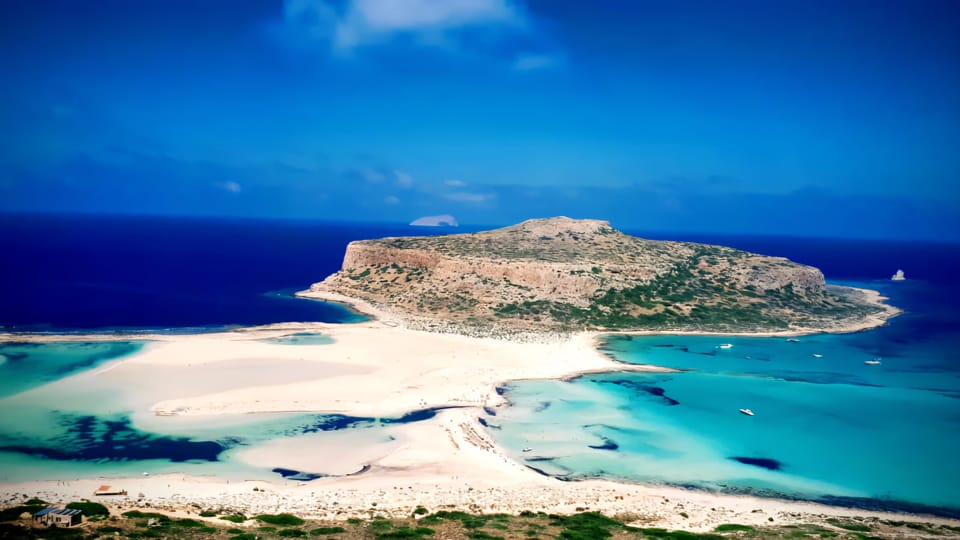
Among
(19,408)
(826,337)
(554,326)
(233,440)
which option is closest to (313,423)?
(233,440)

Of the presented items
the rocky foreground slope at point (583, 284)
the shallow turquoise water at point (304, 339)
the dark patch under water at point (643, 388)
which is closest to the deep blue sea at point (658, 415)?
the dark patch under water at point (643, 388)

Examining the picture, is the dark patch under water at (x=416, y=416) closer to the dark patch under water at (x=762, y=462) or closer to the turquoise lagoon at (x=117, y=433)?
the turquoise lagoon at (x=117, y=433)

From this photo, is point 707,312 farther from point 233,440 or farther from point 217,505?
point 217,505

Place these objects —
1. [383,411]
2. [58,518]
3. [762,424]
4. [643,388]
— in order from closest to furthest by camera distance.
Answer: [58,518] < [383,411] < [762,424] < [643,388]

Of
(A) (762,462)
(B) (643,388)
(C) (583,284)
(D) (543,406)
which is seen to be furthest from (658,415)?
(C) (583,284)

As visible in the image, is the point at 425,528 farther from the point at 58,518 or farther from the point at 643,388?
the point at 643,388

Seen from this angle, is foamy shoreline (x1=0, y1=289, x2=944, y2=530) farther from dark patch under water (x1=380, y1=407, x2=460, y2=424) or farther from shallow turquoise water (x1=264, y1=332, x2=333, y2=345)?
shallow turquoise water (x1=264, y1=332, x2=333, y2=345)

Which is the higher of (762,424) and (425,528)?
(762,424)

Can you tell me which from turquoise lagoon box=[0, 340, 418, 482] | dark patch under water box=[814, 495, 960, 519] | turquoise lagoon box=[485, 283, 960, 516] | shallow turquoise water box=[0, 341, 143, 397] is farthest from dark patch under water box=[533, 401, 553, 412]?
shallow turquoise water box=[0, 341, 143, 397]
